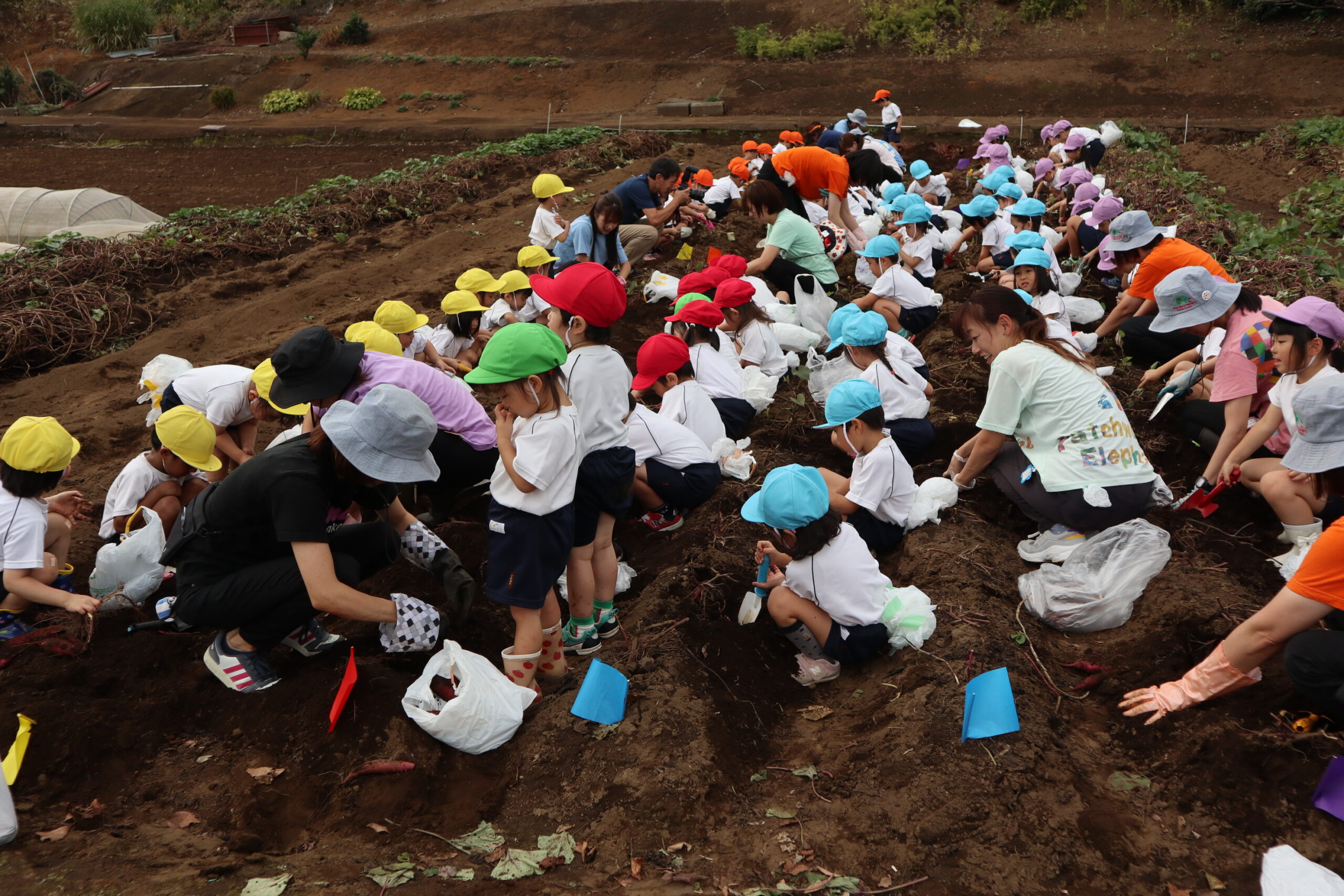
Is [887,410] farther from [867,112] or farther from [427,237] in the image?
[867,112]

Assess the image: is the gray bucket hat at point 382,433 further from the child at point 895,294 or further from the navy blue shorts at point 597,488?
the child at point 895,294

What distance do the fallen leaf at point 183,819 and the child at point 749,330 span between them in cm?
422

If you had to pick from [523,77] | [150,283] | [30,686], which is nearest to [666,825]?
[30,686]

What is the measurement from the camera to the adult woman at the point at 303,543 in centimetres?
300

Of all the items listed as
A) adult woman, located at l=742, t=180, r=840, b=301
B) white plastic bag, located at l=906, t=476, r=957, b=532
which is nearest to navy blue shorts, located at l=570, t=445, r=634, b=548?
white plastic bag, located at l=906, t=476, r=957, b=532

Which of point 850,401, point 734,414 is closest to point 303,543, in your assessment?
point 850,401

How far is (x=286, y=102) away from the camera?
25.5 metres

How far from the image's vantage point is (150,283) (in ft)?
28.4

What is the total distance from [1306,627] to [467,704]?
2712mm

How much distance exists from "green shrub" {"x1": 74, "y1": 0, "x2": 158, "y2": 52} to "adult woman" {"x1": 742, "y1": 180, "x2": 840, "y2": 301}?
3563 cm

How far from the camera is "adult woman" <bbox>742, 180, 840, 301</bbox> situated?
23.6 ft

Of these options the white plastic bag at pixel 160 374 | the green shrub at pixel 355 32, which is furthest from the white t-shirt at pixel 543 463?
the green shrub at pixel 355 32

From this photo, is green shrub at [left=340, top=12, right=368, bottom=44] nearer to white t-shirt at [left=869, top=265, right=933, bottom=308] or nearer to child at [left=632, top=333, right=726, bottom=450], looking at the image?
white t-shirt at [left=869, top=265, right=933, bottom=308]

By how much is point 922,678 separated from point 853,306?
128 inches
